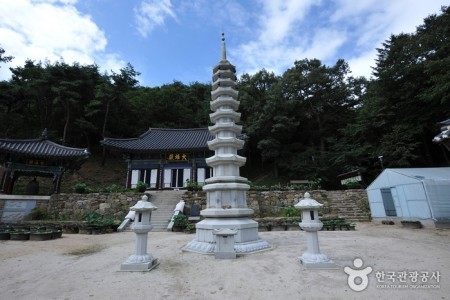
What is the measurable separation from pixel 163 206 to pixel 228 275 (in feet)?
37.8

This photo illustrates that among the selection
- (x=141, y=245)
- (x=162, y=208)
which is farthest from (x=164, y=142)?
(x=141, y=245)

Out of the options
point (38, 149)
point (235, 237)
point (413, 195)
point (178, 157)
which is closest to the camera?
point (235, 237)

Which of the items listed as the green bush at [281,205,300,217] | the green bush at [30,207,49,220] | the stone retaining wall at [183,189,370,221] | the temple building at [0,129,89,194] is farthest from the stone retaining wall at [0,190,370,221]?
the temple building at [0,129,89,194]

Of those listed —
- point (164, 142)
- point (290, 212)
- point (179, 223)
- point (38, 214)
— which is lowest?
point (179, 223)

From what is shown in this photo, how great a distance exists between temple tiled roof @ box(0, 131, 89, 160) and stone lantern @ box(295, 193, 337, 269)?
59.2 ft

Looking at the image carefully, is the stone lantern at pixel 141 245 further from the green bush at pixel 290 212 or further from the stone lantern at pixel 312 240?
the green bush at pixel 290 212

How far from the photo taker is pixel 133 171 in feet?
72.6

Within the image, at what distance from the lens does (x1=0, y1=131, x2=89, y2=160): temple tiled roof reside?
1588 centimetres

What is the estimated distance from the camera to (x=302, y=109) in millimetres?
29156

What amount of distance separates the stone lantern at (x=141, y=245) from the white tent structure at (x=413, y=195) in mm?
Result: 12625

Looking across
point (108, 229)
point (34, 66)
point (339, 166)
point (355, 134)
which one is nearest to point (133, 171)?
point (108, 229)

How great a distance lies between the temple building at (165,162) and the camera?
70.4ft

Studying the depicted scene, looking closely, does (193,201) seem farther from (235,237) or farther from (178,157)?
(235,237)

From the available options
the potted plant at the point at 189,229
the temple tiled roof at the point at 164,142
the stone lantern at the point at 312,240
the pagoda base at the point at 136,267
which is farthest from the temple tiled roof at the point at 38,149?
the stone lantern at the point at 312,240
